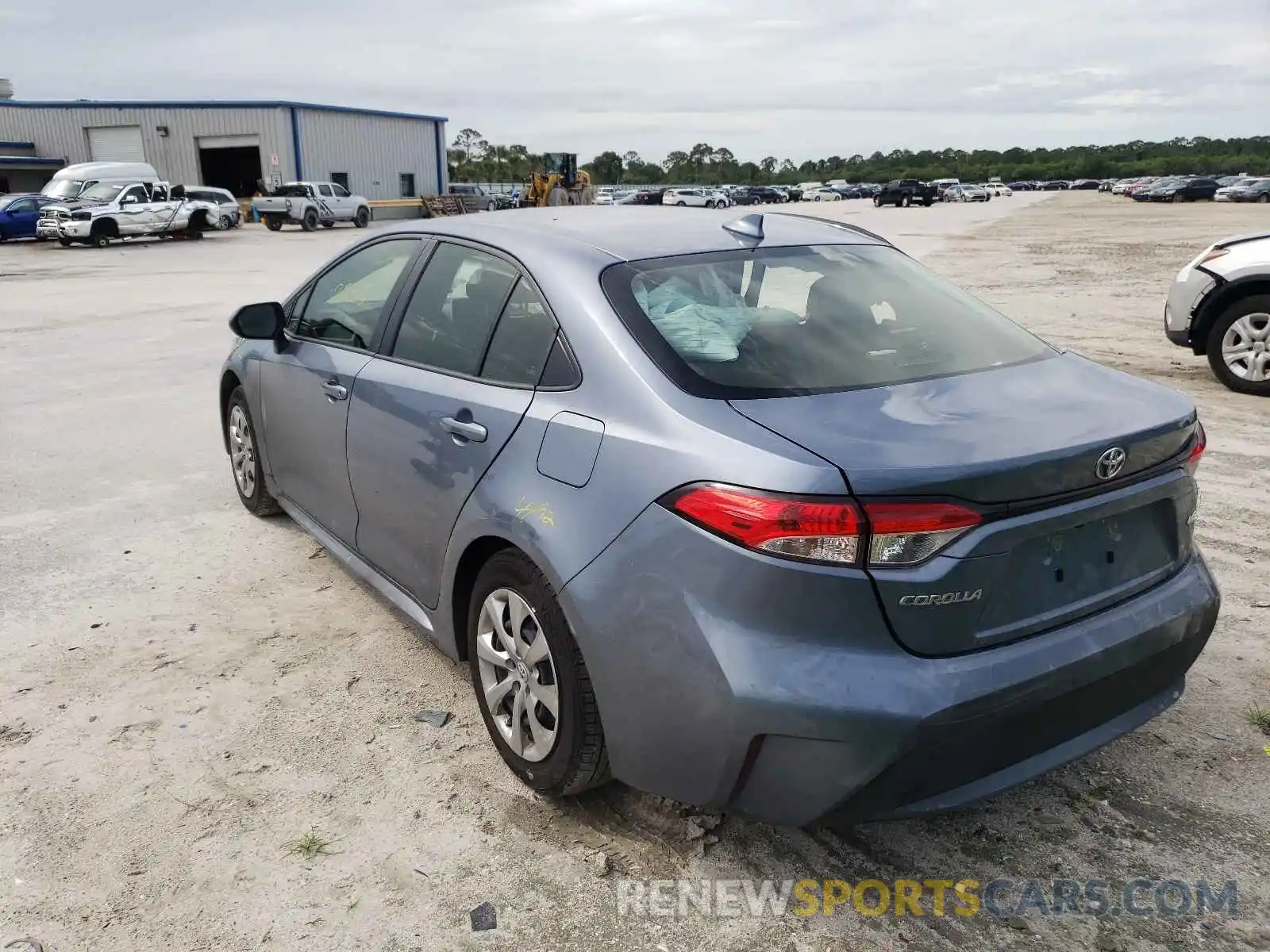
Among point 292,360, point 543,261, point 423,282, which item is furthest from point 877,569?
point 292,360

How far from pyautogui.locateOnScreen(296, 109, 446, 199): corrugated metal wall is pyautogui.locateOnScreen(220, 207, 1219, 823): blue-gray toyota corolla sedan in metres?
50.8

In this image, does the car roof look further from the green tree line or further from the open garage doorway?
the green tree line

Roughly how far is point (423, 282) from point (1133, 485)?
2.38 m

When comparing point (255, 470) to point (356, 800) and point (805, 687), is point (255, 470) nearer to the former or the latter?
point (356, 800)

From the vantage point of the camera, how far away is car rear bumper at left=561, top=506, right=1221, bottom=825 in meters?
2.13

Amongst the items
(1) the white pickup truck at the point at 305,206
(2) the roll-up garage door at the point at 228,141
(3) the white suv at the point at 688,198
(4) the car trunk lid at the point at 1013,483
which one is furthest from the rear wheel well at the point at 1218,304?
(3) the white suv at the point at 688,198

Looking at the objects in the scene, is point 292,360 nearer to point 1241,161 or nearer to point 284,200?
point 284,200

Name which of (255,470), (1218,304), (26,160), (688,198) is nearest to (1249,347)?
(1218,304)

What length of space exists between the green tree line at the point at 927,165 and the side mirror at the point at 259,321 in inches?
4164

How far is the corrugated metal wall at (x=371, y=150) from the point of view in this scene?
4988 cm

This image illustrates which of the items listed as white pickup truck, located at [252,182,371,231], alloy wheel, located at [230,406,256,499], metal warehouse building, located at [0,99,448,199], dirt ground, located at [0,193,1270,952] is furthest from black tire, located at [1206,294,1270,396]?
metal warehouse building, located at [0,99,448,199]

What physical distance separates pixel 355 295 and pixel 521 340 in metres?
1.43

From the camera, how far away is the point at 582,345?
8.93 ft

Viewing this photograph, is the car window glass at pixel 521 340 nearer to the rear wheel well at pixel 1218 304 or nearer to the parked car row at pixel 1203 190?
the rear wheel well at pixel 1218 304
